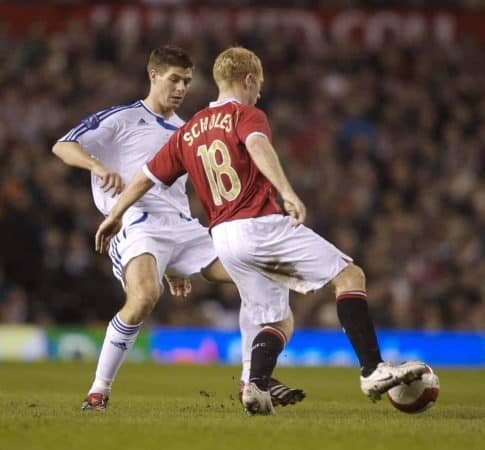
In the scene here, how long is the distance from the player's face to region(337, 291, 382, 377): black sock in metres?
2.10

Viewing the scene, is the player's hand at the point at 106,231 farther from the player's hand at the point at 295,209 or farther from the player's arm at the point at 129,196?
the player's hand at the point at 295,209

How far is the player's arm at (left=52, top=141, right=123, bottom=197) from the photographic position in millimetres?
7352

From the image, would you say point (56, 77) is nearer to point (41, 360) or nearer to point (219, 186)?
point (41, 360)

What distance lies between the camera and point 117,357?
24.2 feet

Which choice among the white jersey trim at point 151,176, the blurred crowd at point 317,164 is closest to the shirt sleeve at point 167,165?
the white jersey trim at point 151,176

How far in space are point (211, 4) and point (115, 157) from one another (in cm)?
1288

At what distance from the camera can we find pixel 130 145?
26.3 ft

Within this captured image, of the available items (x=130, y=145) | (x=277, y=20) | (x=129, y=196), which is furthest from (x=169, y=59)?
(x=277, y=20)

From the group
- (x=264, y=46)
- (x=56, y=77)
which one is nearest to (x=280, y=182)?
(x=56, y=77)

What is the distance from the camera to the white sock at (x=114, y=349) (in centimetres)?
732

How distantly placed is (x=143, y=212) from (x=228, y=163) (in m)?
1.34

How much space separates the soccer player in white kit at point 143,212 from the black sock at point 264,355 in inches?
27.1

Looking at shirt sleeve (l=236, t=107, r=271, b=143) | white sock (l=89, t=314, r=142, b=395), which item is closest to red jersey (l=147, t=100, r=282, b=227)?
shirt sleeve (l=236, t=107, r=271, b=143)

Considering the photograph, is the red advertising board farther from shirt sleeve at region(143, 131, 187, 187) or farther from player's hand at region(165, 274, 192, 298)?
shirt sleeve at region(143, 131, 187, 187)
